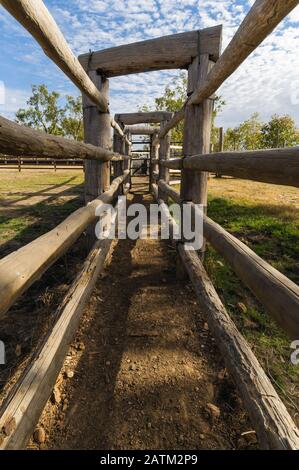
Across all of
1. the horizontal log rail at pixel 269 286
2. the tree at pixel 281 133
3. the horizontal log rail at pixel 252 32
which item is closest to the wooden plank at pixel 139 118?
the horizontal log rail at pixel 252 32

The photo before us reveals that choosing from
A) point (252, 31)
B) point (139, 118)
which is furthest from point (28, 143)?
point (139, 118)

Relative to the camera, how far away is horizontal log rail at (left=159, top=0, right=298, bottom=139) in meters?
1.09

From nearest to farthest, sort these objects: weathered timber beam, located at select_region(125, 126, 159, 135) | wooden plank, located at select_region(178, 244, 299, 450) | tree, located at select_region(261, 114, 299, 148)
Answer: wooden plank, located at select_region(178, 244, 299, 450), weathered timber beam, located at select_region(125, 126, 159, 135), tree, located at select_region(261, 114, 299, 148)

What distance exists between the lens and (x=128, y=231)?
15.6 ft

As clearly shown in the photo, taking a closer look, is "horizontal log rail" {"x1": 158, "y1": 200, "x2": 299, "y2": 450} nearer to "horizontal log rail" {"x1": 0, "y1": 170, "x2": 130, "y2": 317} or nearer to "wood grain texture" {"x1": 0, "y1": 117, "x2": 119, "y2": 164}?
"horizontal log rail" {"x1": 0, "y1": 170, "x2": 130, "y2": 317}

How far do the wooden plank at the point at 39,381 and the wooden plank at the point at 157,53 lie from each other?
2.53 meters

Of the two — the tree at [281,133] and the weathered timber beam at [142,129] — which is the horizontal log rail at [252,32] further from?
the tree at [281,133]

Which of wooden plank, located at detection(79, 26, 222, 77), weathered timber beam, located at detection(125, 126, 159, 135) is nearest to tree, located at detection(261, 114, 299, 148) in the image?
weathered timber beam, located at detection(125, 126, 159, 135)

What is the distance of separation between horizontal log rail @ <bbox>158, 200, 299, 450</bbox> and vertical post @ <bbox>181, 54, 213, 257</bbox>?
1.32m

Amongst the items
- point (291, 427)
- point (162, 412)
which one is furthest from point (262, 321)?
point (291, 427)
